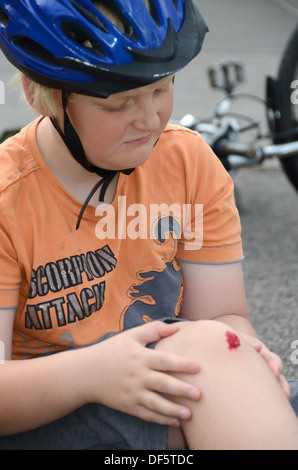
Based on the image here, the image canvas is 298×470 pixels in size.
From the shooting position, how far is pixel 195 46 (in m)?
1.56

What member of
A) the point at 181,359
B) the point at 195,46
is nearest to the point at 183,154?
the point at 195,46

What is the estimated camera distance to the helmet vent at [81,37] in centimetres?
143

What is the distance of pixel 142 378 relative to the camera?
4.26ft

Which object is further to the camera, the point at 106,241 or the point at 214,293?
the point at 214,293

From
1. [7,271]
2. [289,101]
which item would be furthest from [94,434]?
[289,101]

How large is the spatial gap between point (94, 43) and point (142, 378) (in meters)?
0.68

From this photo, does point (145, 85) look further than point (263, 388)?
Yes

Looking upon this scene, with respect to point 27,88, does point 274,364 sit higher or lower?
lower

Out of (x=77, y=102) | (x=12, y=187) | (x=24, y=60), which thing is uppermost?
(x=24, y=60)

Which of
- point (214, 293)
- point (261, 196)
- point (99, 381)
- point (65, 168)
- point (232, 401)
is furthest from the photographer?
point (261, 196)

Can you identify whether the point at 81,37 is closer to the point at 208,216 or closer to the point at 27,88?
the point at 27,88

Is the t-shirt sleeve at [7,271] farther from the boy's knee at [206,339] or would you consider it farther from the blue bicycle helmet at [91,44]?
the boy's knee at [206,339]
